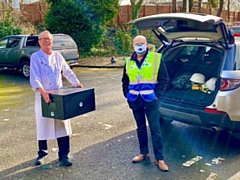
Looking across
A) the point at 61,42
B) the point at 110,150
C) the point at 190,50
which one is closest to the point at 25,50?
the point at 61,42

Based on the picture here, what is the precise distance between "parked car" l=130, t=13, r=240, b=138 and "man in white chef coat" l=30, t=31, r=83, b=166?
142 cm

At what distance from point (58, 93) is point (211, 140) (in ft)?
8.45

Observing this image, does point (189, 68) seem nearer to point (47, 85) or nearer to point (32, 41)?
point (47, 85)

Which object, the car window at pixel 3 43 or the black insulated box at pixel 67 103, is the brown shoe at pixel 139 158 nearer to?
the black insulated box at pixel 67 103

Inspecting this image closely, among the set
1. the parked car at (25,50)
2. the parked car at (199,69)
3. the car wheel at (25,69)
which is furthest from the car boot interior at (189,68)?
the car wheel at (25,69)

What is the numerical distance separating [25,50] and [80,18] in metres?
4.73

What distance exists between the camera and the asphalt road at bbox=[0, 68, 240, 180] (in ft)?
12.7

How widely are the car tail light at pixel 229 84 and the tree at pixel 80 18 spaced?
1249 centimetres

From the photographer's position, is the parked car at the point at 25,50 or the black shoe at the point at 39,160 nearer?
the black shoe at the point at 39,160

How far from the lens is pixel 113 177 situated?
379 cm

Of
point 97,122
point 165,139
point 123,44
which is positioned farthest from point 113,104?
point 123,44

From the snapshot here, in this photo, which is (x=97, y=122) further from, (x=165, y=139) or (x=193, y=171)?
(x=193, y=171)

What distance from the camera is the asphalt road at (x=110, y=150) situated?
12.7ft

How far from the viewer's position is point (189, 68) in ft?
18.4
